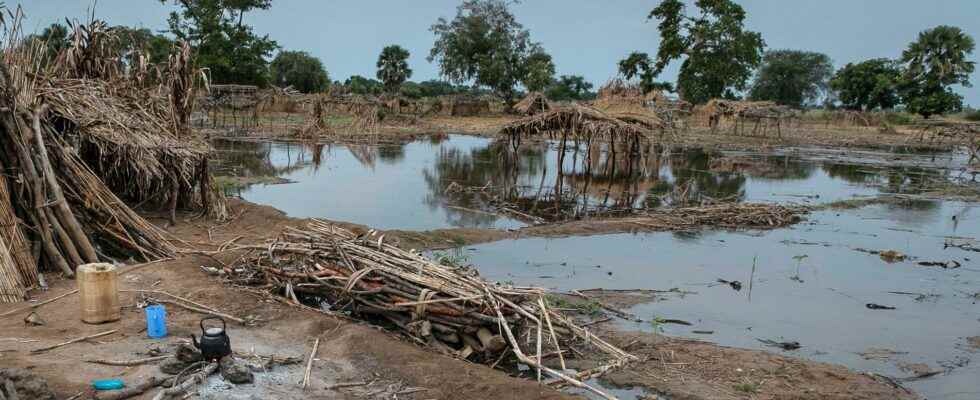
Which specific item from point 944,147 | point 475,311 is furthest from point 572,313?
point 944,147

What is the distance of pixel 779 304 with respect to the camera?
7297 mm

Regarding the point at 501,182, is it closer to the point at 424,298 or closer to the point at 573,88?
the point at 424,298

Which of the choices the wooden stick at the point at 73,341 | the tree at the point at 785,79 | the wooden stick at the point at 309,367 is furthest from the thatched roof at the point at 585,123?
the tree at the point at 785,79

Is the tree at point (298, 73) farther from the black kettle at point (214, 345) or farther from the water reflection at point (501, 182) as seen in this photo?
the black kettle at point (214, 345)

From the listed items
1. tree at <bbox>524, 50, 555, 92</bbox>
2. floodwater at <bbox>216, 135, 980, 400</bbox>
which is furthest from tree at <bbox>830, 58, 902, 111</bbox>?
floodwater at <bbox>216, 135, 980, 400</bbox>

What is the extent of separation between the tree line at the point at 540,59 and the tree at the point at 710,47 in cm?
6

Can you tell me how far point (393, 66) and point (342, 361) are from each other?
50.8 metres

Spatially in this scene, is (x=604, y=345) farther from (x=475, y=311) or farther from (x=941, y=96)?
(x=941, y=96)

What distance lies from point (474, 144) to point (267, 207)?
17.6 metres

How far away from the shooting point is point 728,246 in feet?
33.2

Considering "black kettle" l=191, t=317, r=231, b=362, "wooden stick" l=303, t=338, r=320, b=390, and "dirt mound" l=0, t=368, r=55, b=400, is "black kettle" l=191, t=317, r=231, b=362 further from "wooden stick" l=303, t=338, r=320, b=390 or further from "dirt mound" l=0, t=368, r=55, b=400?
"dirt mound" l=0, t=368, r=55, b=400

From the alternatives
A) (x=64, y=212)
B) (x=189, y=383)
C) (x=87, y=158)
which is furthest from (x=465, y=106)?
(x=189, y=383)

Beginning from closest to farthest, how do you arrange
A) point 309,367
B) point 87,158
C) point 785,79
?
point 309,367
point 87,158
point 785,79

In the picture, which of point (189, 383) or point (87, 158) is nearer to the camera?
point (189, 383)
